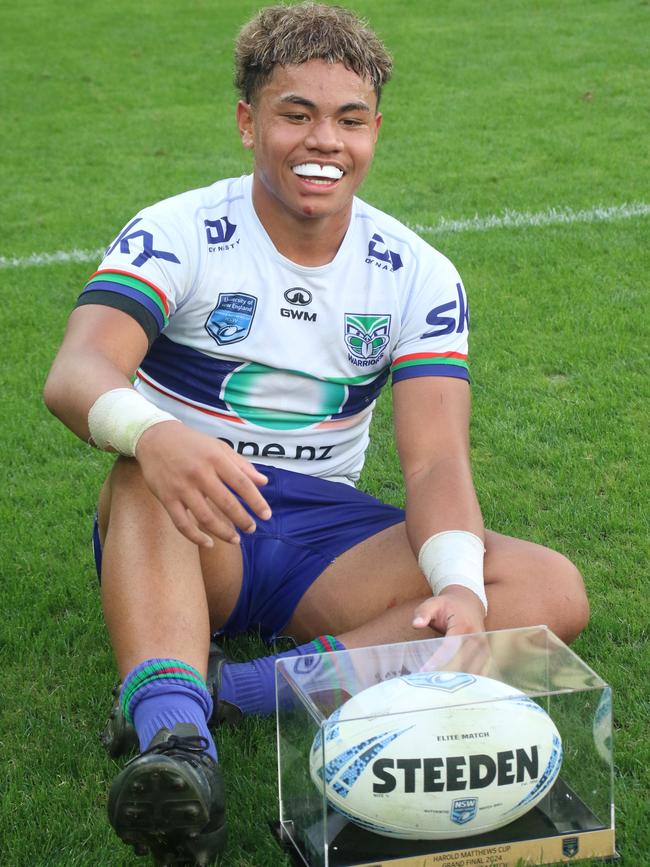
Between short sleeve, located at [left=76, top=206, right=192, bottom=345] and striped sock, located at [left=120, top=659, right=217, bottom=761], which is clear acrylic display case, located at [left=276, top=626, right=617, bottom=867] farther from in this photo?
short sleeve, located at [left=76, top=206, right=192, bottom=345]

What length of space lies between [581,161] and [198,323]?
22.0 ft

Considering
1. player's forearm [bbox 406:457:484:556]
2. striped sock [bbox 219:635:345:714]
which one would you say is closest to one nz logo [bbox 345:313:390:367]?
player's forearm [bbox 406:457:484:556]

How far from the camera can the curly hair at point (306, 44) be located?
3.25 m

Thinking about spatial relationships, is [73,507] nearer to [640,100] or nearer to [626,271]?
[626,271]

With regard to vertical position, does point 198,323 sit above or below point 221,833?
above

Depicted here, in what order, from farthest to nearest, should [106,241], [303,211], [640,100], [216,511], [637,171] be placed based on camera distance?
[640,100] → [637,171] → [106,241] → [303,211] → [216,511]

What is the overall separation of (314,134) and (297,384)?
2.25ft

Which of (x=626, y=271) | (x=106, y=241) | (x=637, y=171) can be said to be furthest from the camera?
(x=637, y=171)

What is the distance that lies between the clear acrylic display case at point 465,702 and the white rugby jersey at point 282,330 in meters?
0.92

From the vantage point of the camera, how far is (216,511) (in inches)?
92.4

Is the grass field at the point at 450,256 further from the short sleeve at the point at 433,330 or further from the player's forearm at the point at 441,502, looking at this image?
the short sleeve at the point at 433,330

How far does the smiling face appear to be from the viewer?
10.7ft

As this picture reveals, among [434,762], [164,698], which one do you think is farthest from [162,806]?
[434,762]

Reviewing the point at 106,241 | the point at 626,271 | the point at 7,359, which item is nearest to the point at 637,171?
the point at 626,271
